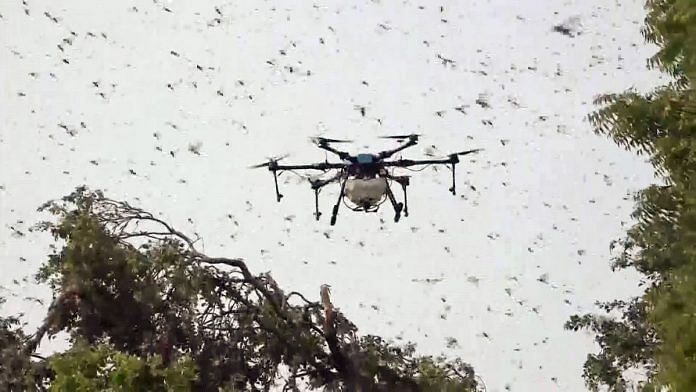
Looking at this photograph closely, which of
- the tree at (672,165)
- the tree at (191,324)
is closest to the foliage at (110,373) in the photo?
the tree at (191,324)

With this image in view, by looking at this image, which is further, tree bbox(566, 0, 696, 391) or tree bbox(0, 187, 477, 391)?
tree bbox(0, 187, 477, 391)

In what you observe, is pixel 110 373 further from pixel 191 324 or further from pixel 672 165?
pixel 672 165

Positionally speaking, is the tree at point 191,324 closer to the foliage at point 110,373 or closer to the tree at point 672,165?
the foliage at point 110,373

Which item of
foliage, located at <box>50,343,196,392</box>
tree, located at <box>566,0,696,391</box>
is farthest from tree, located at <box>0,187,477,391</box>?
tree, located at <box>566,0,696,391</box>

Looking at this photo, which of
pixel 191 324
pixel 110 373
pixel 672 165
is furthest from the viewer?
pixel 191 324

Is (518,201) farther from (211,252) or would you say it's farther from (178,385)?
(178,385)

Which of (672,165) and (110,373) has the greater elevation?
(672,165)

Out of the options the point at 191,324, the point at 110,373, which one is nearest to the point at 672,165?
the point at 110,373

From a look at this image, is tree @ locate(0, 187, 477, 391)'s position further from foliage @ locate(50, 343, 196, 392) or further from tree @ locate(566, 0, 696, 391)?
tree @ locate(566, 0, 696, 391)

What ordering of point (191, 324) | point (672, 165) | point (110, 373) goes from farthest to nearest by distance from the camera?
point (191, 324)
point (110, 373)
point (672, 165)
